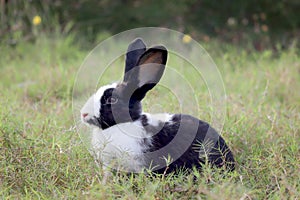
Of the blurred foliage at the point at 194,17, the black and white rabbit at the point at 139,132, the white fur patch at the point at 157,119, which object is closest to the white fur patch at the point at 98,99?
the black and white rabbit at the point at 139,132

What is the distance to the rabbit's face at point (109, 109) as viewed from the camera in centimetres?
291

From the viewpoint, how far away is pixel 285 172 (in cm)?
285

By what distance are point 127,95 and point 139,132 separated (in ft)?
0.69

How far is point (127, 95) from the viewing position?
2.96 metres

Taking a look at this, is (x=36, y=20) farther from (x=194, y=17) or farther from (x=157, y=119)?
(x=157, y=119)

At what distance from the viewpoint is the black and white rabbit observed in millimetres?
2910

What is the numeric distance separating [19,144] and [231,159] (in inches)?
47.9

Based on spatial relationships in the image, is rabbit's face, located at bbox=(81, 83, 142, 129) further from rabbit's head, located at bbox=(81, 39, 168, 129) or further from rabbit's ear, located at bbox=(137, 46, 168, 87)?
rabbit's ear, located at bbox=(137, 46, 168, 87)

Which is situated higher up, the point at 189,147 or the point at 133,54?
the point at 133,54

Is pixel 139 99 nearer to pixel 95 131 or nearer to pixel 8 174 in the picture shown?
pixel 95 131

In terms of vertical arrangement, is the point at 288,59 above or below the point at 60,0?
below

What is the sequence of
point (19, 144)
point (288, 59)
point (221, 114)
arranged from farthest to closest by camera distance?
point (288, 59) < point (221, 114) < point (19, 144)

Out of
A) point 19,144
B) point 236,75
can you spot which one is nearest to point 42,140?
point 19,144

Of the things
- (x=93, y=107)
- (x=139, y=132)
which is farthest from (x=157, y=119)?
(x=93, y=107)
